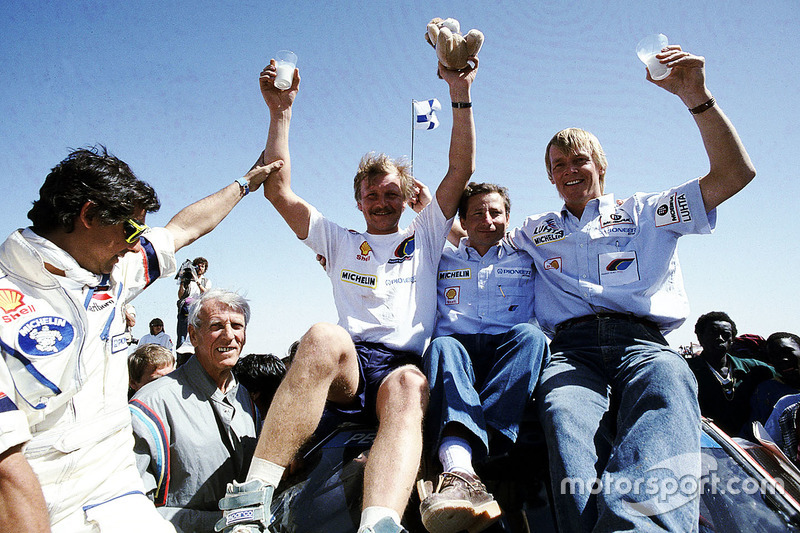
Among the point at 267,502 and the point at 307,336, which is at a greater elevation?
the point at 307,336

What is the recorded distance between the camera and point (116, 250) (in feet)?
6.34

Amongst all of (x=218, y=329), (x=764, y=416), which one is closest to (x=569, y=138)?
(x=218, y=329)

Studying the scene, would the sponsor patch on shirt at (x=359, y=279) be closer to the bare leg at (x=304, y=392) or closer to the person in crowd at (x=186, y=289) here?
the bare leg at (x=304, y=392)

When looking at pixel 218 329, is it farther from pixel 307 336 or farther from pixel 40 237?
pixel 40 237

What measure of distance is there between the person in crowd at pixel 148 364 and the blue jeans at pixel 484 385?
2537mm

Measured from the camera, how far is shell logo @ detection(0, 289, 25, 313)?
5.20 feet

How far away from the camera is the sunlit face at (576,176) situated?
2770 millimetres

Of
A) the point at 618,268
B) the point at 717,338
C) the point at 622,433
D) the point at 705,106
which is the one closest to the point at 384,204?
the point at 618,268

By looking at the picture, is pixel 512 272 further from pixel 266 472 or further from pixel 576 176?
pixel 266 472

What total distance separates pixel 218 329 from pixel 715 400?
4.17 metres

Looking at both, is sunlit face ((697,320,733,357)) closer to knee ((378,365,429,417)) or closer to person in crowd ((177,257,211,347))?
knee ((378,365,429,417))

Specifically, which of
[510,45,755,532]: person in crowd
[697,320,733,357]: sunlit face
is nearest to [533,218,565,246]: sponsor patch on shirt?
[510,45,755,532]: person in crowd

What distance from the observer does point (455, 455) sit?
1858 millimetres

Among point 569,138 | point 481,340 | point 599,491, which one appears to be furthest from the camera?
point 569,138
